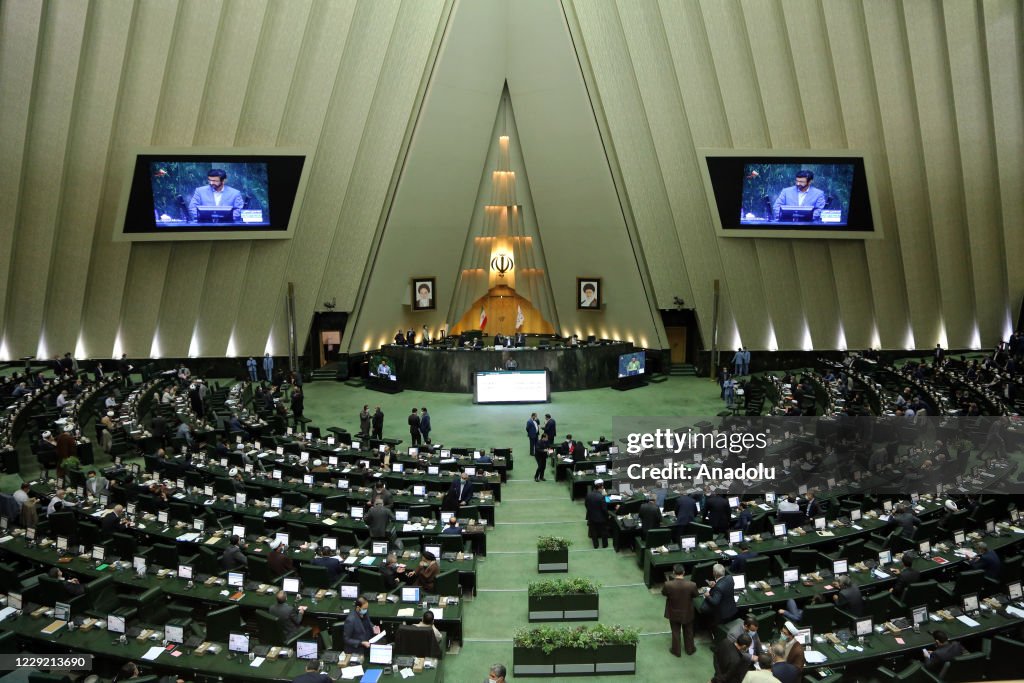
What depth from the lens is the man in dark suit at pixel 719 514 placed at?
12.4m

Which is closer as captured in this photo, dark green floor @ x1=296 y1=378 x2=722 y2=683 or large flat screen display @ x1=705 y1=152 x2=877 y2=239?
dark green floor @ x1=296 y1=378 x2=722 y2=683

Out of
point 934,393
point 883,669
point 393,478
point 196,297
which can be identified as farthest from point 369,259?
point 883,669

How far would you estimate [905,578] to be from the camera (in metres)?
9.93

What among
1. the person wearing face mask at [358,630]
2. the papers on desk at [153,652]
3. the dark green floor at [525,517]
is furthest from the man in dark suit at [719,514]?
the papers on desk at [153,652]

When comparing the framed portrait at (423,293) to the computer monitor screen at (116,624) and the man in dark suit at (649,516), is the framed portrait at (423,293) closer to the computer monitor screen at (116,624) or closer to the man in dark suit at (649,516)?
the man in dark suit at (649,516)

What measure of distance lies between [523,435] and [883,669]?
1409 centimetres

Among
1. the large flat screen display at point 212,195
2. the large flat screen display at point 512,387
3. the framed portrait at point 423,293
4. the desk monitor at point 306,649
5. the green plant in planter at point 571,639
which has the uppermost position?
the large flat screen display at point 212,195

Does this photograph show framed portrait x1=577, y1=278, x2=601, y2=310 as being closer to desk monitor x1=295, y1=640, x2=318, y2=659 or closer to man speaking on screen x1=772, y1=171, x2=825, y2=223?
man speaking on screen x1=772, y1=171, x2=825, y2=223

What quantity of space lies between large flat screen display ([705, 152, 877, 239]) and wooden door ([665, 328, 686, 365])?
613 centimetres

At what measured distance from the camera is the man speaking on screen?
26.8 m

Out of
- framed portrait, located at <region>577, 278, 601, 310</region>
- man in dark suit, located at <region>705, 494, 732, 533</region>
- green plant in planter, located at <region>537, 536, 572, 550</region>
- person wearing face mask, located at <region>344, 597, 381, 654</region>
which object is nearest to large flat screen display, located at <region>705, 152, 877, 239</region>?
framed portrait, located at <region>577, 278, 601, 310</region>

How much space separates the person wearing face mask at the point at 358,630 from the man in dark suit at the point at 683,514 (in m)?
5.13

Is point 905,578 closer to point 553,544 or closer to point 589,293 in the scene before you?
point 553,544

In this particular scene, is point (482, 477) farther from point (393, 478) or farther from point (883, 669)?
point (883, 669)
